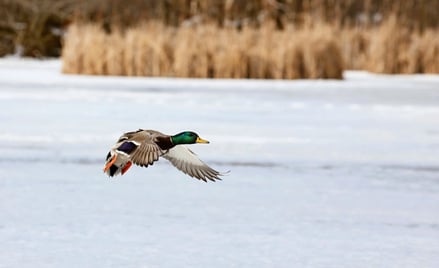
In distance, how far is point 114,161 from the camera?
3.05 meters

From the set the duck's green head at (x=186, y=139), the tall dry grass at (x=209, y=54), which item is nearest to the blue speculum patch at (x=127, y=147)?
the duck's green head at (x=186, y=139)

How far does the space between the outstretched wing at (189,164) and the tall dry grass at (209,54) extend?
34.1 feet

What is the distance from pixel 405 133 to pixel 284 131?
818mm

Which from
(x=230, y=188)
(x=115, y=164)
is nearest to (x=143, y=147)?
(x=115, y=164)

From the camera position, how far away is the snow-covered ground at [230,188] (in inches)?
136

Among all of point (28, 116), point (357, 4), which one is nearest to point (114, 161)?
point (28, 116)

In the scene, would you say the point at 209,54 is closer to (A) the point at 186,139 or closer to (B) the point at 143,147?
(A) the point at 186,139

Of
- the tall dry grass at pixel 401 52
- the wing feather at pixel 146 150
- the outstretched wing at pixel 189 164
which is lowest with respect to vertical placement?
the tall dry grass at pixel 401 52

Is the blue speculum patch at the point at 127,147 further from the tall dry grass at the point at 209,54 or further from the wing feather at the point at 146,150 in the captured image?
the tall dry grass at the point at 209,54

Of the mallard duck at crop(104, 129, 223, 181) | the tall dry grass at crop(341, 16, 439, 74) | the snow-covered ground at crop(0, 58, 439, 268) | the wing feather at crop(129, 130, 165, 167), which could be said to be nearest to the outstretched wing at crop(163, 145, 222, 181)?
the mallard duck at crop(104, 129, 223, 181)

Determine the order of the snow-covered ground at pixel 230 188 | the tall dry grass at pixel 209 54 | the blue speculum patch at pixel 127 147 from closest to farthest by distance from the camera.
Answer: the blue speculum patch at pixel 127 147, the snow-covered ground at pixel 230 188, the tall dry grass at pixel 209 54

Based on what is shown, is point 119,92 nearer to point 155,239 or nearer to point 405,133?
point 405,133

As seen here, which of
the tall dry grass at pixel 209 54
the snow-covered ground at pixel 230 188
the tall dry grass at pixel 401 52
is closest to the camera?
the snow-covered ground at pixel 230 188

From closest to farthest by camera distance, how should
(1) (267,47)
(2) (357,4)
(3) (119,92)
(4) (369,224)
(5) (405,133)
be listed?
(4) (369,224)
(5) (405,133)
(3) (119,92)
(1) (267,47)
(2) (357,4)
